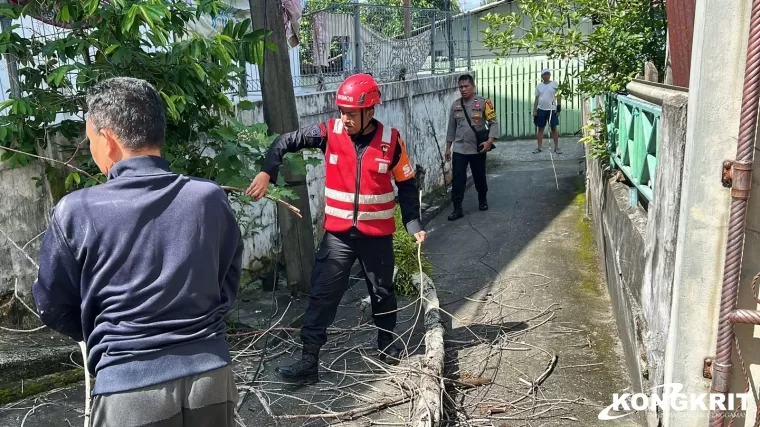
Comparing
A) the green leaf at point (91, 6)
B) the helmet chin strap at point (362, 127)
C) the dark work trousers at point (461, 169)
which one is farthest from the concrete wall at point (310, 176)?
the green leaf at point (91, 6)

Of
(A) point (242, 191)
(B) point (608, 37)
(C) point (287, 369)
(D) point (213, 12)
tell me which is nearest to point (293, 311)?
(C) point (287, 369)

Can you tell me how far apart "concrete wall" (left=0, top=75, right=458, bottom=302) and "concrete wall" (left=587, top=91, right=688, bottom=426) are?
2.87m

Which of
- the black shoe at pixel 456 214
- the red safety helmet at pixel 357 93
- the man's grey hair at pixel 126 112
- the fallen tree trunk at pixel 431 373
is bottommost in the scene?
the black shoe at pixel 456 214

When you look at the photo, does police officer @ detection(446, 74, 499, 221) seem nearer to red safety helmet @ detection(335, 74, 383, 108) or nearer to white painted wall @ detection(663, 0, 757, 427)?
red safety helmet @ detection(335, 74, 383, 108)

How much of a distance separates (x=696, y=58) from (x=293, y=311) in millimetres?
3918

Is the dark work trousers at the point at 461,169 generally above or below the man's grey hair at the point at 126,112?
below

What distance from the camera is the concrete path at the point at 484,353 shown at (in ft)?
14.1

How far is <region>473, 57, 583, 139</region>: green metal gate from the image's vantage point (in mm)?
18344

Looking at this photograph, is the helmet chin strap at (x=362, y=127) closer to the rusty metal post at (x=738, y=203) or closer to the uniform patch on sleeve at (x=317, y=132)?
the uniform patch on sleeve at (x=317, y=132)

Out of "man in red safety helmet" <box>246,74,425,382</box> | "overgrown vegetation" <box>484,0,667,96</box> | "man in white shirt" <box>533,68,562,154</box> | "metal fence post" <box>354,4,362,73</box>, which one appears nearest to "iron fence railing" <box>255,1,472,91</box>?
"metal fence post" <box>354,4,362,73</box>

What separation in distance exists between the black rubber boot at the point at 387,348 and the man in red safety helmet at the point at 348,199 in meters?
0.10

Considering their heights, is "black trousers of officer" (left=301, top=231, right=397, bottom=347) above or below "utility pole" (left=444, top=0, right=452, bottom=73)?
below

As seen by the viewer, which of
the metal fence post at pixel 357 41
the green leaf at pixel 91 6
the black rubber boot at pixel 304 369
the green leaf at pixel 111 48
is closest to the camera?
the green leaf at pixel 91 6

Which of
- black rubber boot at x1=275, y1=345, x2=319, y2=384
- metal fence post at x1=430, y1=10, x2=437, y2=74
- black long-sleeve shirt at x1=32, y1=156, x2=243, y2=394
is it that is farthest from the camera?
metal fence post at x1=430, y1=10, x2=437, y2=74
